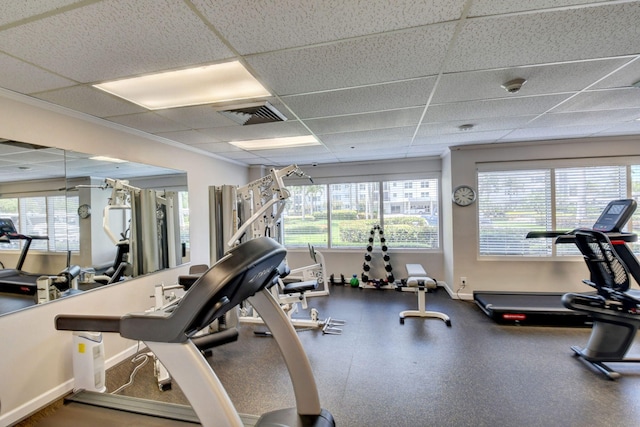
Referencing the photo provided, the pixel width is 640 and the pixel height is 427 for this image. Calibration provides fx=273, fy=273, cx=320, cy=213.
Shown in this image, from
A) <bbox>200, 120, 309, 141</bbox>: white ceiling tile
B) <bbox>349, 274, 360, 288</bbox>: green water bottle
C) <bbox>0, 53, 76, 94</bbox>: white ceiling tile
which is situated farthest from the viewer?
<bbox>349, 274, 360, 288</bbox>: green water bottle

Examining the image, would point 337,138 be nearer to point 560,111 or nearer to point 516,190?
point 560,111

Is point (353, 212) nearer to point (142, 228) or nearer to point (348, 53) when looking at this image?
point (142, 228)

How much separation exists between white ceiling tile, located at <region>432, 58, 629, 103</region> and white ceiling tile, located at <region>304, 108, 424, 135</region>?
44 centimetres

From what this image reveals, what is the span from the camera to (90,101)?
2223mm

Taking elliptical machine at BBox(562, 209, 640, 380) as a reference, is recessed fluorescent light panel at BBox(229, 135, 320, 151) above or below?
above

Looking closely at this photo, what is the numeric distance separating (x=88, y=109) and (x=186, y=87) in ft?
3.33

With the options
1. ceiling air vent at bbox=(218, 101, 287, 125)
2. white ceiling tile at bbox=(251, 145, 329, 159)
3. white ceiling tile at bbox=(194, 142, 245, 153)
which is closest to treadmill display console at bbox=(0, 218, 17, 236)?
ceiling air vent at bbox=(218, 101, 287, 125)

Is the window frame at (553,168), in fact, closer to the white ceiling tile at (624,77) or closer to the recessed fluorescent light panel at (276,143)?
the white ceiling tile at (624,77)

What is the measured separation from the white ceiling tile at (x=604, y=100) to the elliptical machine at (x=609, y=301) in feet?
3.14

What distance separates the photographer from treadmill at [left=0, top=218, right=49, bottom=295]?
205 centimetres

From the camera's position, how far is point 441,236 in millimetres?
5293

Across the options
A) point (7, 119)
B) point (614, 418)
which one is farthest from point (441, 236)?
point (7, 119)

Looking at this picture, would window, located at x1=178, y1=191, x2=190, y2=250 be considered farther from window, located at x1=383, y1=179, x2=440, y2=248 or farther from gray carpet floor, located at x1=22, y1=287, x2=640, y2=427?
window, located at x1=383, y1=179, x2=440, y2=248

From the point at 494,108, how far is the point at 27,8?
3.36 meters
